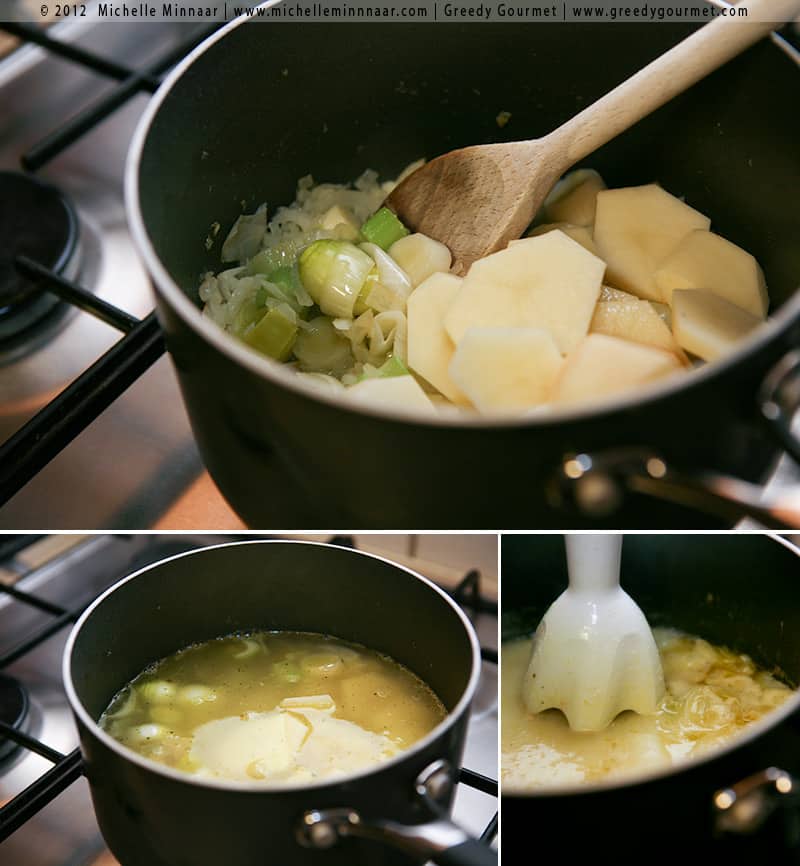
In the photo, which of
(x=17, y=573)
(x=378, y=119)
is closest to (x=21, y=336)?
(x=17, y=573)

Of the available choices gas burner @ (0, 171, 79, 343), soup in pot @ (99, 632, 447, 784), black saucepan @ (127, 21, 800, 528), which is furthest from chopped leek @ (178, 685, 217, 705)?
gas burner @ (0, 171, 79, 343)

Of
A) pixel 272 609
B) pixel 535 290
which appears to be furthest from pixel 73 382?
pixel 535 290

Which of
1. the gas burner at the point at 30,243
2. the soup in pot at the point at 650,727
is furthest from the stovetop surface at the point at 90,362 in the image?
the soup in pot at the point at 650,727

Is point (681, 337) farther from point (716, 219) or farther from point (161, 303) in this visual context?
point (161, 303)

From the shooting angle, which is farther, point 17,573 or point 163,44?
point 163,44

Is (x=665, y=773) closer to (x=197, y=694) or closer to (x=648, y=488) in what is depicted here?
(x=648, y=488)

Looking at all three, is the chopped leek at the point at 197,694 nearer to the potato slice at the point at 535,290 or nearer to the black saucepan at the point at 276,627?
the black saucepan at the point at 276,627
